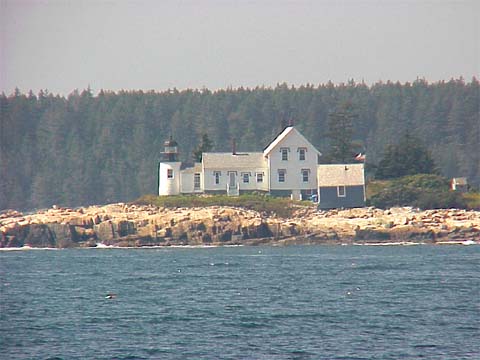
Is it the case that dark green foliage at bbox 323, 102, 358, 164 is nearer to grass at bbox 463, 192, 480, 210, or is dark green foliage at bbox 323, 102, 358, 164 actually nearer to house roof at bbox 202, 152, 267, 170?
house roof at bbox 202, 152, 267, 170

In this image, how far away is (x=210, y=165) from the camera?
81938mm

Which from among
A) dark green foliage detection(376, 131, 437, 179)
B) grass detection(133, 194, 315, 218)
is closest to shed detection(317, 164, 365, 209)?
grass detection(133, 194, 315, 218)

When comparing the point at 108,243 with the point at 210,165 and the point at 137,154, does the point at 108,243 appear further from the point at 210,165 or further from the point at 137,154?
the point at 137,154

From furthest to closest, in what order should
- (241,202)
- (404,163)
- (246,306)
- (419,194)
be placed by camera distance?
(404,163)
(241,202)
(419,194)
(246,306)

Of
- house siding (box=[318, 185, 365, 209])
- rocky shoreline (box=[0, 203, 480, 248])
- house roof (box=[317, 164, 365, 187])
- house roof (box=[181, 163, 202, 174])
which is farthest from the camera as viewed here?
house roof (box=[181, 163, 202, 174])

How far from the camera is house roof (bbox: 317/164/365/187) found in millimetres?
77375

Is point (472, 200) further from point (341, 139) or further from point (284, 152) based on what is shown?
point (341, 139)

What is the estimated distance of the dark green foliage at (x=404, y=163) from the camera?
81812mm

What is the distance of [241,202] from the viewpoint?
7569cm

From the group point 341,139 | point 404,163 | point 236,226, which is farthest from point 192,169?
point 404,163

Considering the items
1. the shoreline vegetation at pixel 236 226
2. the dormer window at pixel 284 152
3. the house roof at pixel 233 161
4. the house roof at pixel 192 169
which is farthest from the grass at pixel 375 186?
the house roof at pixel 192 169

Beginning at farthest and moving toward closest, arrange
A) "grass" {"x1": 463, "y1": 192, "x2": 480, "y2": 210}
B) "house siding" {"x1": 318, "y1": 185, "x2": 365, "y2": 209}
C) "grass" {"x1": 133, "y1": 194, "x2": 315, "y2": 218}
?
"house siding" {"x1": 318, "y1": 185, "x2": 365, "y2": 209} → "grass" {"x1": 133, "y1": 194, "x2": 315, "y2": 218} → "grass" {"x1": 463, "y1": 192, "x2": 480, "y2": 210}

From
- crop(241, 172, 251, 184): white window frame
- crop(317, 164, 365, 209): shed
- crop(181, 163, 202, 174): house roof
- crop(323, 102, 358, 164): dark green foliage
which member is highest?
crop(323, 102, 358, 164): dark green foliage

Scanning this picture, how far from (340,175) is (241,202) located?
7.49m
